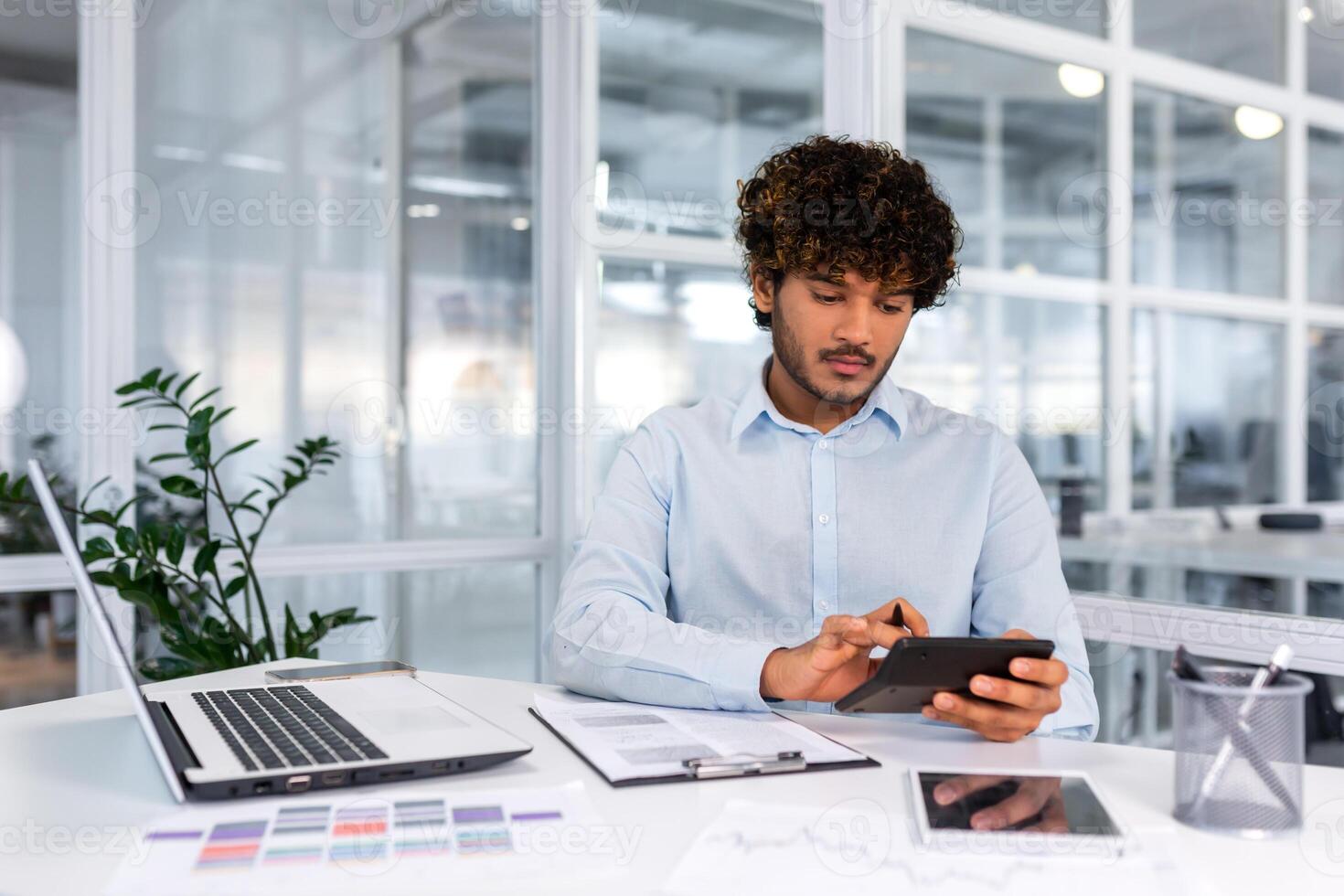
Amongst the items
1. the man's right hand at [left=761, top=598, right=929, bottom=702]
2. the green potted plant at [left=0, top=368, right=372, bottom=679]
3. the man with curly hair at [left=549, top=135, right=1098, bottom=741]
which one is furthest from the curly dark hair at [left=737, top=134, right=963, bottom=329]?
the green potted plant at [left=0, top=368, right=372, bottom=679]

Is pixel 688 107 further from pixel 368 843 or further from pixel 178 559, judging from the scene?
pixel 368 843

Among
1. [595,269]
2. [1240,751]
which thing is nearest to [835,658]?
[1240,751]

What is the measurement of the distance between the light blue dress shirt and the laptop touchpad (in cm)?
33

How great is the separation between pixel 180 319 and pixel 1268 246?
259cm

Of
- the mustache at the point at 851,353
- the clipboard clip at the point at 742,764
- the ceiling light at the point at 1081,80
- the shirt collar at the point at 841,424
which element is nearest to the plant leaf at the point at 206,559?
the shirt collar at the point at 841,424

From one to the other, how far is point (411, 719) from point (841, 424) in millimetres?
837

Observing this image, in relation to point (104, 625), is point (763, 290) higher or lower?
higher

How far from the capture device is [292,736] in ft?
3.52

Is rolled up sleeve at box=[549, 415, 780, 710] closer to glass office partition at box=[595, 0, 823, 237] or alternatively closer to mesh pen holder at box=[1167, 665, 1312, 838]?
mesh pen holder at box=[1167, 665, 1312, 838]

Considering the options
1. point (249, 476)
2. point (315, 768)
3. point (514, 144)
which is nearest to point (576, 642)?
point (315, 768)

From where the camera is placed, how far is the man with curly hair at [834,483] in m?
1.61

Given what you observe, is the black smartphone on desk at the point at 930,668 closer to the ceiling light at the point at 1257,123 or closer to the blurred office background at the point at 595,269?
the blurred office background at the point at 595,269

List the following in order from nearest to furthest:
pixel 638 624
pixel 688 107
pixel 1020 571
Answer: pixel 638 624, pixel 1020 571, pixel 688 107

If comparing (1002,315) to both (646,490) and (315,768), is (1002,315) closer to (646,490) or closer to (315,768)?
(646,490)
